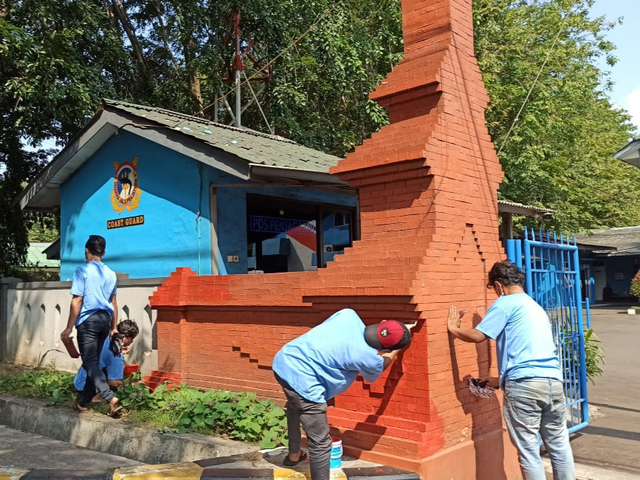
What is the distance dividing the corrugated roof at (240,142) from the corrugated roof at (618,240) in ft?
88.5

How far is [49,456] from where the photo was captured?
5762 millimetres

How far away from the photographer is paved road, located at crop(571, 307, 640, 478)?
5.73 m

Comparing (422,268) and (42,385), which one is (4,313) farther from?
(422,268)

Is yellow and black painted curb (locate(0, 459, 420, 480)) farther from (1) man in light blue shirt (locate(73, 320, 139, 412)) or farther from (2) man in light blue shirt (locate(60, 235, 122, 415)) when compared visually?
(1) man in light blue shirt (locate(73, 320, 139, 412))

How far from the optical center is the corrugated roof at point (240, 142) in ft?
24.3

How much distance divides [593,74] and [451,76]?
73.7 feet

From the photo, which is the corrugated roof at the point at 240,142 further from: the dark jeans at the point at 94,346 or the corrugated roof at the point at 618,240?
the corrugated roof at the point at 618,240

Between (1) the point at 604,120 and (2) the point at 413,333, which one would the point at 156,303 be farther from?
(1) the point at 604,120

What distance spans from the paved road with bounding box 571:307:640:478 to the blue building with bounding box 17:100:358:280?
435cm

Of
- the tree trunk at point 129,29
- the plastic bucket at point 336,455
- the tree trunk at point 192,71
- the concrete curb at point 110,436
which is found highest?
the tree trunk at point 129,29

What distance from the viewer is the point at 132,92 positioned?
52.9 ft

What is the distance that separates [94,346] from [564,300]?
4990 millimetres

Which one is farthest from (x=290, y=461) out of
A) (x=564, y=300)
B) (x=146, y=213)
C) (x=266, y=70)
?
(x=266, y=70)

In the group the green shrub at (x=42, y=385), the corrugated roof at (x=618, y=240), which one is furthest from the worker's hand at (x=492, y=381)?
the corrugated roof at (x=618, y=240)
